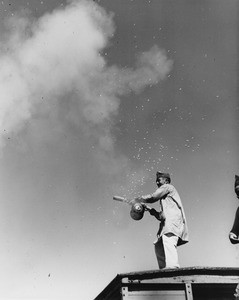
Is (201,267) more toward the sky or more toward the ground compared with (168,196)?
more toward the ground

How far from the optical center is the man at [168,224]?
27.6 feet

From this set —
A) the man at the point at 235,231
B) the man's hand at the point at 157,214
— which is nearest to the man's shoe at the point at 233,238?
the man at the point at 235,231

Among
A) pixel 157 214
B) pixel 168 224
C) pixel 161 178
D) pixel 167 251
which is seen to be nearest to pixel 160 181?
pixel 161 178

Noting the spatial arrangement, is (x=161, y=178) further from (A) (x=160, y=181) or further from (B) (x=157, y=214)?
(B) (x=157, y=214)

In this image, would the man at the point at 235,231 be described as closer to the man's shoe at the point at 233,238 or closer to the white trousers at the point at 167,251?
the man's shoe at the point at 233,238

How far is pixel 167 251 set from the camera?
834 cm

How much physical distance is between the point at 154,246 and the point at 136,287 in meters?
2.39

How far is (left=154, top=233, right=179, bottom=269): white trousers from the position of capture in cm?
815

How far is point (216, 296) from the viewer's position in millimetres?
6629

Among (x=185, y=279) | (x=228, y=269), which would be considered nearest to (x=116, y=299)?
(x=185, y=279)

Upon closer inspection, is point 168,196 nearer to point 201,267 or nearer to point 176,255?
point 176,255

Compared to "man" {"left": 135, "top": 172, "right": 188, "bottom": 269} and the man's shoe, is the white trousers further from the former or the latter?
the man's shoe

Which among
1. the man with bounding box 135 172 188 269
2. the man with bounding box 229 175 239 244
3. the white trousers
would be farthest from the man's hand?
the man with bounding box 229 175 239 244

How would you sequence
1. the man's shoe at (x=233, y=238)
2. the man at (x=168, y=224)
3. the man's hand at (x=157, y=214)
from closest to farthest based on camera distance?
the man's shoe at (x=233, y=238) < the man at (x=168, y=224) < the man's hand at (x=157, y=214)
